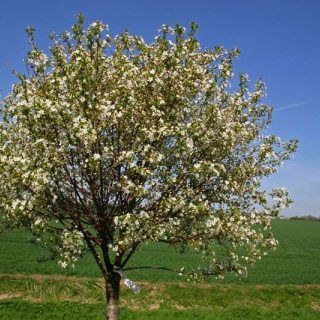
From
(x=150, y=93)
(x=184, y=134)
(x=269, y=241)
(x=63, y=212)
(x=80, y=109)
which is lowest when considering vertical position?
(x=269, y=241)

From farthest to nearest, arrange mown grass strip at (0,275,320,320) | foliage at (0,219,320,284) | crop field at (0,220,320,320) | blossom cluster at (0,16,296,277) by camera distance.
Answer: foliage at (0,219,320,284) < crop field at (0,220,320,320) < mown grass strip at (0,275,320,320) < blossom cluster at (0,16,296,277)

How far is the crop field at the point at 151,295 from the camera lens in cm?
2145

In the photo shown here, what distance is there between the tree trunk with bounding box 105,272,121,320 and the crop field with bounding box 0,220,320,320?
9.28m

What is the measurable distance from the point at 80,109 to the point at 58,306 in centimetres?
1565

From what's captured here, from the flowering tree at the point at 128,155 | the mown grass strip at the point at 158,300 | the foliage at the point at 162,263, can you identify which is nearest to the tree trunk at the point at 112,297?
the flowering tree at the point at 128,155

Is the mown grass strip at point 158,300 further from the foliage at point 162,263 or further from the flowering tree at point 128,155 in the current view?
the flowering tree at point 128,155

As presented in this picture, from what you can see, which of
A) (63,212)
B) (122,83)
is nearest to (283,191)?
(122,83)

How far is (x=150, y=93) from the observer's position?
32.1 ft

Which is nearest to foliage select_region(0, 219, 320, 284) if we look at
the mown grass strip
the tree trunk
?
the mown grass strip

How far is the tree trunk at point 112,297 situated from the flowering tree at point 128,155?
3cm

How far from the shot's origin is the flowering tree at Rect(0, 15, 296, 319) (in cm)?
895

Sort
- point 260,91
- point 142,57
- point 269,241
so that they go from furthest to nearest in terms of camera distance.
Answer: point 260,91, point 142,57, point 269,241

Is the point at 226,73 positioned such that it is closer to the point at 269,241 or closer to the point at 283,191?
the point at 283,191

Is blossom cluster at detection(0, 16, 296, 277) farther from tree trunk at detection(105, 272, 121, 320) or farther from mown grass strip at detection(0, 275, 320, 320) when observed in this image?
mown grass strip at detection(0, 275, 320, 320)
